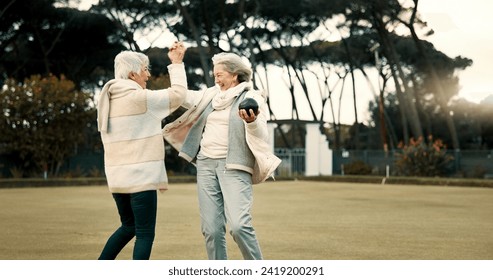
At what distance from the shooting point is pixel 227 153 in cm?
568

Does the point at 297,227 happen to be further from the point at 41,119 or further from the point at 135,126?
the point at 41,119

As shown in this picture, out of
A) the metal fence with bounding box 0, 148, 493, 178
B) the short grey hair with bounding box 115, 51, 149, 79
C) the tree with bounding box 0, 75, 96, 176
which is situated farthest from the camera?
the metal fence with bounding box 0, 148, 493, 178

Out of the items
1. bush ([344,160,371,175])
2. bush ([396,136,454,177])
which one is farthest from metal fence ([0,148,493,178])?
bush ([396,136,454,177])

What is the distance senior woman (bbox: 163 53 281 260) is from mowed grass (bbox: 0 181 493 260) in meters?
2.15

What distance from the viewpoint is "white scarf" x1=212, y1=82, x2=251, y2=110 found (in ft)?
18.8

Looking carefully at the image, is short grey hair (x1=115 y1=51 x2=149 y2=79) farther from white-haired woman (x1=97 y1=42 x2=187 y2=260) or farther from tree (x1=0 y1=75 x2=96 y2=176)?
tree (x1=0 y1=75 x2=96 y2=176)

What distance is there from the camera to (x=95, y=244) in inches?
354

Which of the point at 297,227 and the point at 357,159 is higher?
the point at 357,159

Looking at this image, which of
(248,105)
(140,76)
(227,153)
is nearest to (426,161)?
(227,153)

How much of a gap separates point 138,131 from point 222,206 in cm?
71

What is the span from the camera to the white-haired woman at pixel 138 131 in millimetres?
5504
